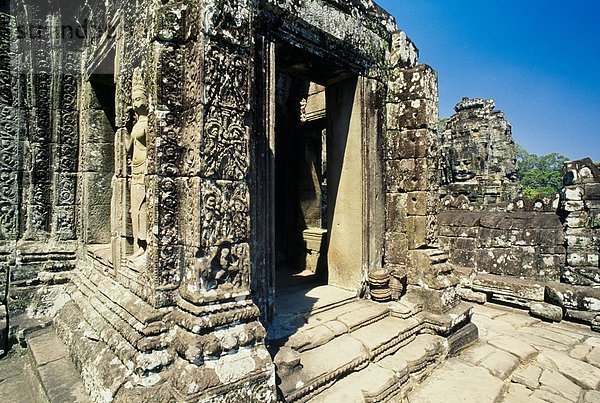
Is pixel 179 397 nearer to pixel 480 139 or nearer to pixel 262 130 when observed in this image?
pixel 262 130

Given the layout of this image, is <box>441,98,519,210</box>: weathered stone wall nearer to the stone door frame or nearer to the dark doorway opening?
the dark doorway opening

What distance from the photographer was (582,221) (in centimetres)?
604

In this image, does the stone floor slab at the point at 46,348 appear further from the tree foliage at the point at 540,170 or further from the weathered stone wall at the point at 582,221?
the tree foliage at the point at 540,170

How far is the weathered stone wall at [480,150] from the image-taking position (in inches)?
698

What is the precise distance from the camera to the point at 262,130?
327 cm

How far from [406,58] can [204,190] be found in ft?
12.8

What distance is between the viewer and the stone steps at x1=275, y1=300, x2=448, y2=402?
2.83 meters

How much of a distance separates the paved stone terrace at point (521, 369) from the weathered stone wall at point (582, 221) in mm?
1108

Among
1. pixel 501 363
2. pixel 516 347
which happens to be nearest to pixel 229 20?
pixel 501 363

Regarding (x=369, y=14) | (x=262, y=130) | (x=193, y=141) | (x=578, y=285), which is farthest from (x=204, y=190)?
(x=578, y=285)

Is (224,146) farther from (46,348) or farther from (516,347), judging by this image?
(516,347)

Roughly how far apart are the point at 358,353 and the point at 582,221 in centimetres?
544

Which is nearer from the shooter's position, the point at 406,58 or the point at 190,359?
the point at 190,359

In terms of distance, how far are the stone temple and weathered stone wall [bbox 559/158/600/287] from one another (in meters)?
0.03
